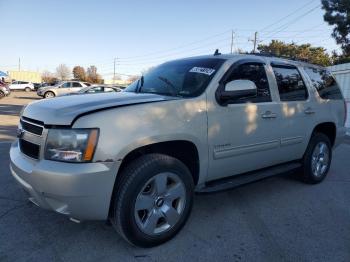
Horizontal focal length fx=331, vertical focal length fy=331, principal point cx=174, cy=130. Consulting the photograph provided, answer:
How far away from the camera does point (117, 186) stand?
9.25 feet

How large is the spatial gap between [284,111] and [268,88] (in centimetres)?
38

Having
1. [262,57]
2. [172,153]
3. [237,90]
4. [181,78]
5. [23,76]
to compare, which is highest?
[262,57]

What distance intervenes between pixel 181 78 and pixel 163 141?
109 cm

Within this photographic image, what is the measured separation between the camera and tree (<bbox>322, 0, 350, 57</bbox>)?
93.3 ft

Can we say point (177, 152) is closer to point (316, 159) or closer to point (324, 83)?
point (316, 159)

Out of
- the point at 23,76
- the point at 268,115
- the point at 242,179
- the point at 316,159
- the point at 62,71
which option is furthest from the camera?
the point at 62,71

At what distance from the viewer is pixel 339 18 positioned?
95.5 ft

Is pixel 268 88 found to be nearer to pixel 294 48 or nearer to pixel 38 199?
pixel 38 199

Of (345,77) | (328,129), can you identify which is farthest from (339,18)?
(328,129)

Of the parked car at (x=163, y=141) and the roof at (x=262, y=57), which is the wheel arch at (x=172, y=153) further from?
the roof at (x=262, y=57)

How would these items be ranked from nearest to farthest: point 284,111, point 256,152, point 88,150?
1. point 88,150
2. point 256,152
3. point 284,111

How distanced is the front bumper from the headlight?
6 centimetres

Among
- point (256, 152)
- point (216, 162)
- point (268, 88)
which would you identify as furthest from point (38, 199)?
point (268, 88)

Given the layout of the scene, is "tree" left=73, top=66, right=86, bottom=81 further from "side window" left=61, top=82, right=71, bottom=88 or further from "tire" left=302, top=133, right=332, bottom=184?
"tire" left=302, top=133, right=332, bottom=184
